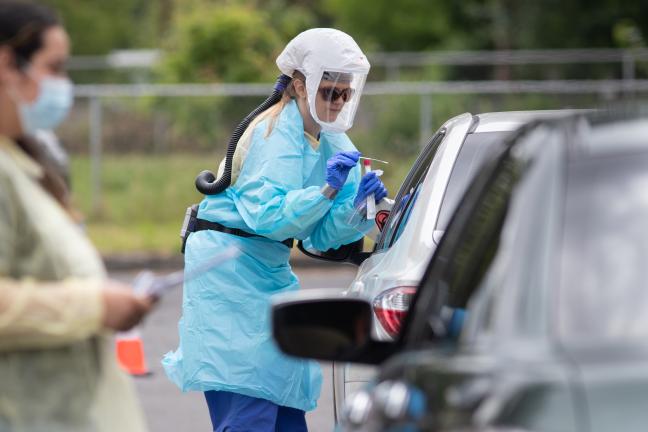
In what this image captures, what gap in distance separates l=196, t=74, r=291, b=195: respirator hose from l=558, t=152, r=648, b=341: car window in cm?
310

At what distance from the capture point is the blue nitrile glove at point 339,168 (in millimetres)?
5895

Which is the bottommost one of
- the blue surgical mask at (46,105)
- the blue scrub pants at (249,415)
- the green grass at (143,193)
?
the green grass at (143,193)

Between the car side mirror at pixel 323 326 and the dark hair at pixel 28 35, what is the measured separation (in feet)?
1.88

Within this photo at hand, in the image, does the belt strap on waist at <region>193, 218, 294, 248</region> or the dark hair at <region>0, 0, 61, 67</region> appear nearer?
the dark hair at <region>0, 0, 61, 67</region>

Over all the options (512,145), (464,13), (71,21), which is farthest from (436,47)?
(512,145)

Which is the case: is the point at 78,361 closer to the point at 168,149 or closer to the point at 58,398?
the point at 58,398

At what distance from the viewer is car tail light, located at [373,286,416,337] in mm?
5480

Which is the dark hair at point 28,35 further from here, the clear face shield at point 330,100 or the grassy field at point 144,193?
the grassy field at point 144,193

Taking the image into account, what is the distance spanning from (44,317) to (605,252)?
1154 millimetres

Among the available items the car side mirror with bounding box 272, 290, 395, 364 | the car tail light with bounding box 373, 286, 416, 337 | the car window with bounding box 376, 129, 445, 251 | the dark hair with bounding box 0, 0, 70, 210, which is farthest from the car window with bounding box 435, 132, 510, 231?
the dark hair with bounding box 0, 0, 70, 210

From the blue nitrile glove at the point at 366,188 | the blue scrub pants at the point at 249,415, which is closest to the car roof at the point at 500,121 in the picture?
the blue nitrile glove at the point at 366,188

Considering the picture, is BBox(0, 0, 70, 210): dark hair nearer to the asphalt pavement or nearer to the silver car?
the silver car

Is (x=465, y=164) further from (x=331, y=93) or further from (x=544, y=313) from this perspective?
(x=544, y=313)

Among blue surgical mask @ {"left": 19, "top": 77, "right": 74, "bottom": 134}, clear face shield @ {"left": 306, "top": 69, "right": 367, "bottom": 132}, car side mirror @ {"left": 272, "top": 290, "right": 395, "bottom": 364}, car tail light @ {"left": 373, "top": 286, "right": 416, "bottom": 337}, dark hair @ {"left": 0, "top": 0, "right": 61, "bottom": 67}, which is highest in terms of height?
dark hair @ {"left": 0, "top": 0, "right": 61, "bottom": 67}
